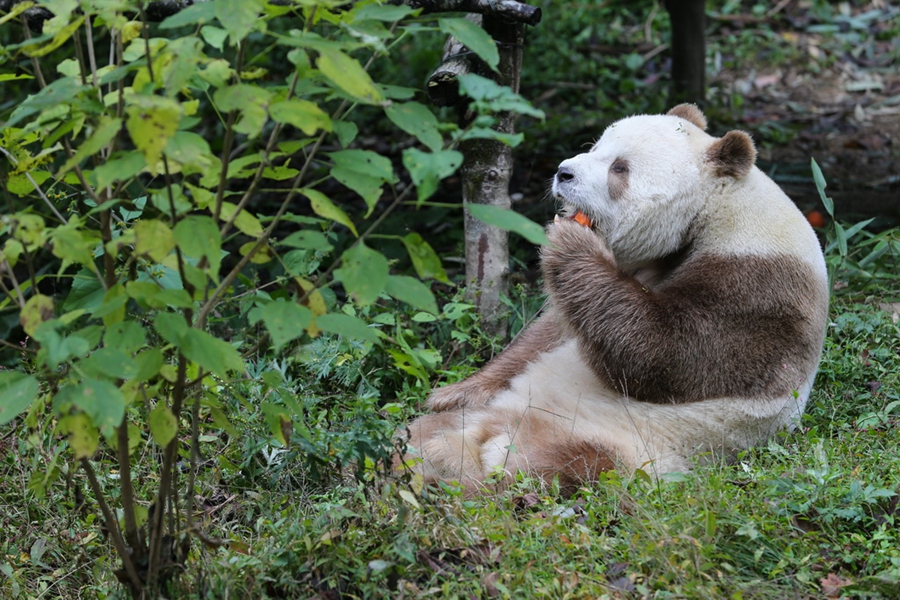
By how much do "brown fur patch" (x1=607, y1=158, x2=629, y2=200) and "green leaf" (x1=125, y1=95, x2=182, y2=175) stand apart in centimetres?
239

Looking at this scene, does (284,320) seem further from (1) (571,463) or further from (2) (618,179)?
(2) (618,179)

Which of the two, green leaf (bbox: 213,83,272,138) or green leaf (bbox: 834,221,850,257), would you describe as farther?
green leaf (bbox: 834,221,850,257)

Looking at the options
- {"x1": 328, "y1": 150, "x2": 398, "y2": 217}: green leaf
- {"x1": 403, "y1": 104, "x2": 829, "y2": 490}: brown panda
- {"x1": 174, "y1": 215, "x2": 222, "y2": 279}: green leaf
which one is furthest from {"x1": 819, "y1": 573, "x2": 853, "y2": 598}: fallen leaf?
{"x1": 174, "y1": 215, "x2": 222, "y2": 279}: green leaf

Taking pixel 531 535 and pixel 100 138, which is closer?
pixel 100 138

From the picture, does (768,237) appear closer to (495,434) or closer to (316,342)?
(495,434)

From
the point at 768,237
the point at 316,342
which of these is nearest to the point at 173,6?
the point at 316,342

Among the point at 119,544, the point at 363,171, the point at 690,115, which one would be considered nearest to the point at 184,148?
the point at 363,171

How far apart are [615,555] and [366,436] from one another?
0.93 m

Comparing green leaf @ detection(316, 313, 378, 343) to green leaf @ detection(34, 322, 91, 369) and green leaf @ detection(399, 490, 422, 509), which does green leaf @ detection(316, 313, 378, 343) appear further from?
green leaf @ detection(399, 490, 422, 509)

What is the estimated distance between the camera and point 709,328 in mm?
3744

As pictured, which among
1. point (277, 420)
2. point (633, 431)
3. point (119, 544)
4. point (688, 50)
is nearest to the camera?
point (119, 544)

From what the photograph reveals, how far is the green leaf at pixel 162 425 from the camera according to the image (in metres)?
2.57

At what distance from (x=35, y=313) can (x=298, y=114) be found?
0.89 m

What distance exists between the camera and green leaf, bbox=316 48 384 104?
2.19 m
